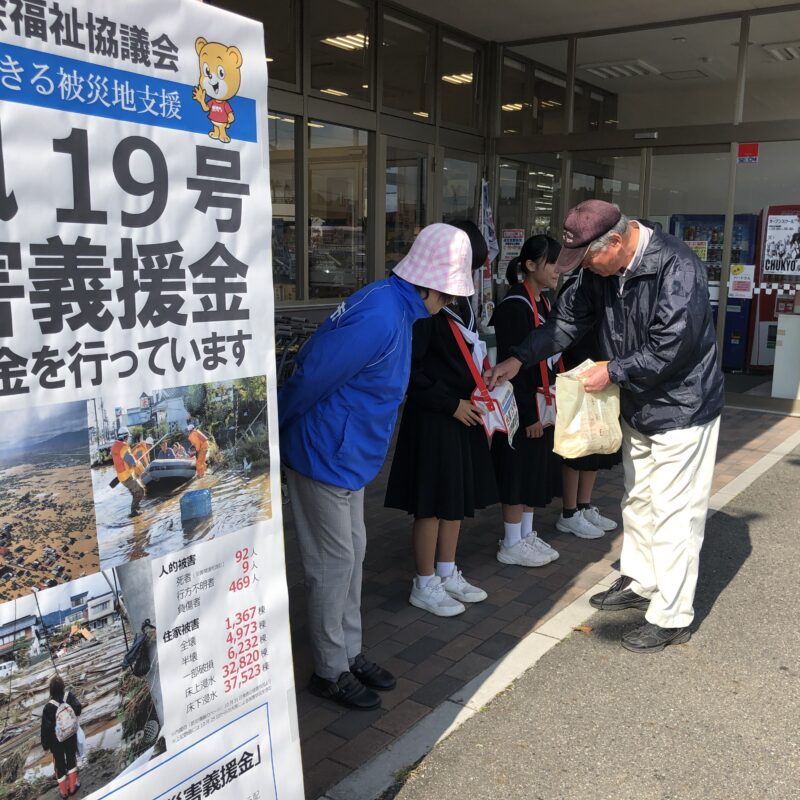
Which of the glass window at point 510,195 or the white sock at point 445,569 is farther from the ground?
the glass window at point 510,195

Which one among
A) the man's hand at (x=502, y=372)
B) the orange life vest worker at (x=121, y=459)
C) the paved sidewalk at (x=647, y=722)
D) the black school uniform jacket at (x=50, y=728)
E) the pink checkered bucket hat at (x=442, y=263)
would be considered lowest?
the paved sidewalk at (x=647, y=722)

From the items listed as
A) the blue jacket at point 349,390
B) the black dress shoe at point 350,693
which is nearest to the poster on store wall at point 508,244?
the blue jacket at point 349,390

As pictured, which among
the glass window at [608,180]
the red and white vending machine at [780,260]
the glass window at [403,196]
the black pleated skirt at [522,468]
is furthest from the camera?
the glass window at [608,180]

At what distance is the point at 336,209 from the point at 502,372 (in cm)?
511

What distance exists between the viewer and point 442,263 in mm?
2857

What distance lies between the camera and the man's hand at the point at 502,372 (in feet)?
12.1

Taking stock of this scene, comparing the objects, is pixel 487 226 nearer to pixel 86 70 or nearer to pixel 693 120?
pixel 693 120

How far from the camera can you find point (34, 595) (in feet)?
5.02

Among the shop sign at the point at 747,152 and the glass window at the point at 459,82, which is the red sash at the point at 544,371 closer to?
the shop sign at the point at 747,152

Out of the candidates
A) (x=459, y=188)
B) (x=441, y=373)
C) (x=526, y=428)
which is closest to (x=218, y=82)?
(x=441, y=373)

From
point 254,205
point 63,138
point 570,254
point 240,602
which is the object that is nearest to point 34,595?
point 240,602

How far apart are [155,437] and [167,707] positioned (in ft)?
2.04

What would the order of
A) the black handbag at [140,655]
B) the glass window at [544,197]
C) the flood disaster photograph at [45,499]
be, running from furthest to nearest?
→ the glass window at [544,197]
the black handbag at [140,655]
the flood disaster photograph at [45,499]

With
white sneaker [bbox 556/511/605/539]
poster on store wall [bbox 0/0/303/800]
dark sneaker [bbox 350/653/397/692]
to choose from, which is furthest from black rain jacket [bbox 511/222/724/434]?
poster on store wall [bbox 0/0/303/800]
